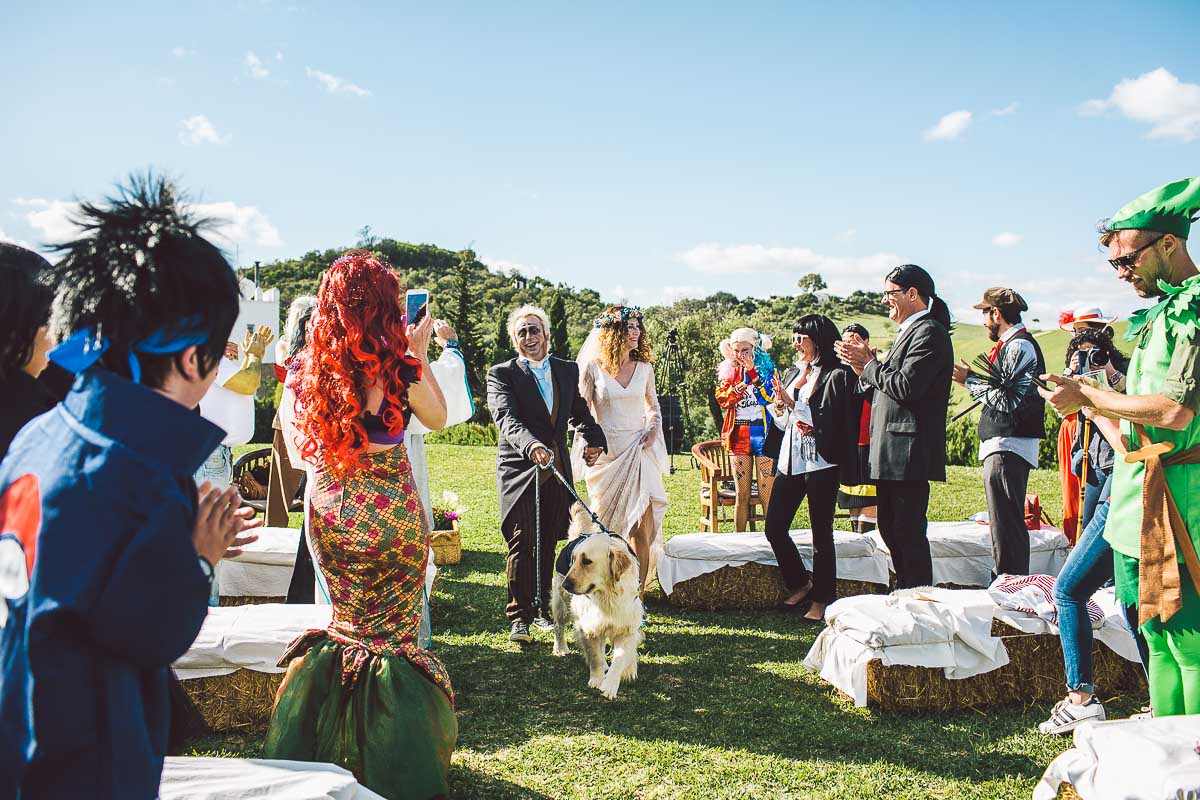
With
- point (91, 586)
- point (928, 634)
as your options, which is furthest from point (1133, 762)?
point (91, 586)

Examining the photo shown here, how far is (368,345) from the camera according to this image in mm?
3135

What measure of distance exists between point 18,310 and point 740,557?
5.32 metres

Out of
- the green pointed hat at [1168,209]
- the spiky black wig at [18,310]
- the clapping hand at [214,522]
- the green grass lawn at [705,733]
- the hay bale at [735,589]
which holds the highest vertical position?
the green pointed hat at [1168,209]

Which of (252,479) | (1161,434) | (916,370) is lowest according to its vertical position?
(252,479)

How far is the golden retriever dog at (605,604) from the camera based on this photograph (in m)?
4.70

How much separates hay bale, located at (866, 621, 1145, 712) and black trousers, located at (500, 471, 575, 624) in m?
2.39

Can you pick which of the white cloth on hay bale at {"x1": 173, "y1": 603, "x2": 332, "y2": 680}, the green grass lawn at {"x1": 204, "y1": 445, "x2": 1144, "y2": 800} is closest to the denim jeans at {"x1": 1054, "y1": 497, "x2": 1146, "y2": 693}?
the green grass lawn at {"x1": 204, "y1": 445, "x2": 1144, "y2": 800}

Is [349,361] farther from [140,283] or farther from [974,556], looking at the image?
[974,556]

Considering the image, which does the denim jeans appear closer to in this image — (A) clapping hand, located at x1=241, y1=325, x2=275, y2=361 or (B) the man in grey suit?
(B) the man in grey suit

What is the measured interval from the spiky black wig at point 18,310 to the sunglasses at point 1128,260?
11.5 ft

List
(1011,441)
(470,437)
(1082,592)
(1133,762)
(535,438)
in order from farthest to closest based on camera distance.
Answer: (470,437) < (535,438) < (1011,441) < (1082,592) < (1133,762)

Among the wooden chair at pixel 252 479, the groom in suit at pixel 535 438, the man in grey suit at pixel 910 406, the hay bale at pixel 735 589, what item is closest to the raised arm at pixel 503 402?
the groom in suit at pixel 535 438

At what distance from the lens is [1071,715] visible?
3955 millimetres

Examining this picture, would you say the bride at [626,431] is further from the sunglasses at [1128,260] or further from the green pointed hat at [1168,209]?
the green pointed hat at [1168,209]
